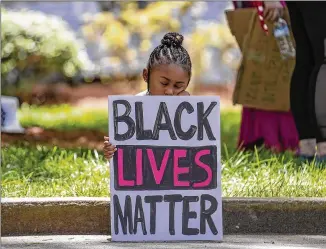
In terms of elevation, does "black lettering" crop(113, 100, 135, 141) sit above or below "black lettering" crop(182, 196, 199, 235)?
above

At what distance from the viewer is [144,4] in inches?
631

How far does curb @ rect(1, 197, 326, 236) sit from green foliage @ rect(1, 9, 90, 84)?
7.57 m

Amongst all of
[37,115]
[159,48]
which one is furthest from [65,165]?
[37,115]

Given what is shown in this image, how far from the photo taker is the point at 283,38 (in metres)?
7.62

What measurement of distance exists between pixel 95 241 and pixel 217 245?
62cm

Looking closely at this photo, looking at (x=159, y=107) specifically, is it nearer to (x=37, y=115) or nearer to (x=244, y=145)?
(x=244, y=145)

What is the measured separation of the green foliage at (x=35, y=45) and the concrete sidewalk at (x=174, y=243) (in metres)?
7.75

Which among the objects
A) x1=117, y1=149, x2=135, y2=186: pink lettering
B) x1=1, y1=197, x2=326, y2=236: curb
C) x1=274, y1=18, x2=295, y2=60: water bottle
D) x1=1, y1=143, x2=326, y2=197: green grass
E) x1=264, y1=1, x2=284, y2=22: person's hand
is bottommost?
x1=1, y1=197, x2=326, y2=236: curb

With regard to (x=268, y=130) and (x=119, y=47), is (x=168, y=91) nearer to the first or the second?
(x=268, y=130)

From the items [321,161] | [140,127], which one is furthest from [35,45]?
[140,127]

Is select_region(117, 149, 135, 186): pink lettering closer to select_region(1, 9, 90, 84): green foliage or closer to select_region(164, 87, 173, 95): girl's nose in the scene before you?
select_region(164, 87, 173, 95): girl's nose

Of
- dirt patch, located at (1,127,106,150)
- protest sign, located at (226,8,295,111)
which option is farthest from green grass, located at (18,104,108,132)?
protest sign, located at (226,8,295,111)

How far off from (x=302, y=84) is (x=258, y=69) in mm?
906

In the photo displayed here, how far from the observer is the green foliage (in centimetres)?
1340
